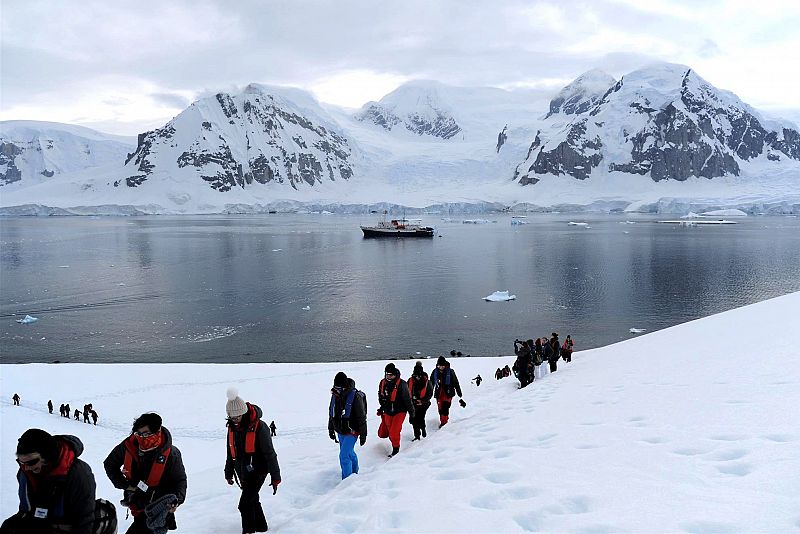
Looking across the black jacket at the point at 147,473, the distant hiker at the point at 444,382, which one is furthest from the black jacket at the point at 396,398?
the black jacket at the point at 147,473

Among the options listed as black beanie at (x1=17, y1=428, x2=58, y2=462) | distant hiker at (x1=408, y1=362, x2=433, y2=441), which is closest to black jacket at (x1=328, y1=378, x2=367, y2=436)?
distant hiker at (x1=408, y1=362, x2=433, y2=441)

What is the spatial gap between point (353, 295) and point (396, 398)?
3768 centimetres

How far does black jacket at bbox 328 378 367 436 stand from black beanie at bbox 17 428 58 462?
4.34 metres

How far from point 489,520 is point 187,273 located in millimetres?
57641

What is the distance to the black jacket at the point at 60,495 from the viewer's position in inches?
173

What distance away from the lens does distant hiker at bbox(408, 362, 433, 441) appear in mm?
10406

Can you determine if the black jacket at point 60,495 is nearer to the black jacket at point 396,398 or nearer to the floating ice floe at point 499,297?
the black jacket at point 396,398

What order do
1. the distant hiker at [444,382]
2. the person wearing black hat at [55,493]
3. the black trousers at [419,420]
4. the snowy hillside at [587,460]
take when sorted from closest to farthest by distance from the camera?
1. the person wearing black hat at [55,493]
2. the snowy hillside at [587,460]
3. the black trousers at [419,420]
4. the distant hiker at [444,382]

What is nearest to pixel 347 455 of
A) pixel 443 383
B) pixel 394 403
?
pixel 394 403

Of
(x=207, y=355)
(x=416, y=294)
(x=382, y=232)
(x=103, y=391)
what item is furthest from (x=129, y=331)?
(x=382, y=232)

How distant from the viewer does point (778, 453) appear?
5570mm

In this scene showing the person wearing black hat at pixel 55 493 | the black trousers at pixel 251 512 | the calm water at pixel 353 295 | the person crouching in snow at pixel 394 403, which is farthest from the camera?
the calm water at pixel 353 295

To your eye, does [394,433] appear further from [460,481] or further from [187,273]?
[187,273]

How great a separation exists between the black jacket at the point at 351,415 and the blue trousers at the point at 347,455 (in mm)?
136
